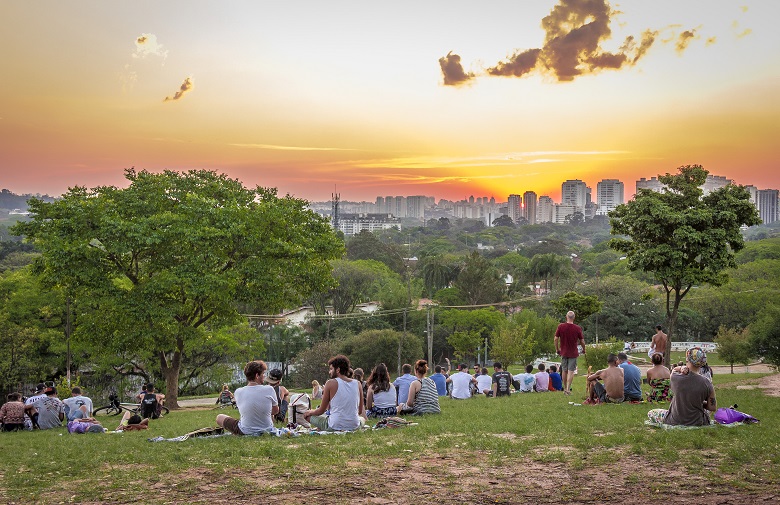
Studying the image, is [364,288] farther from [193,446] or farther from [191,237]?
[193,446]

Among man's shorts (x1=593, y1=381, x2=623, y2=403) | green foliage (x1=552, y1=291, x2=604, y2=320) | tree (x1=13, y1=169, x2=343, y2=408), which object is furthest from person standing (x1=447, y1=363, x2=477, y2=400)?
green foliage (x1=552, y1=291, x2=604, y2=320)

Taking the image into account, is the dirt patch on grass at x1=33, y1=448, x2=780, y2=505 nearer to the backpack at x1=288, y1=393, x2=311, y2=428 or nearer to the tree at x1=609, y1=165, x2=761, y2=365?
the backpack at x1=288, y1=393, x2=311, y2=428

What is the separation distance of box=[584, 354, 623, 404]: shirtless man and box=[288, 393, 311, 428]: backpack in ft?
21.4

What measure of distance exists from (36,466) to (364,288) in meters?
69.1

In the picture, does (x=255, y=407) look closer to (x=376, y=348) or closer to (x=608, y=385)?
(x=608, y=385)

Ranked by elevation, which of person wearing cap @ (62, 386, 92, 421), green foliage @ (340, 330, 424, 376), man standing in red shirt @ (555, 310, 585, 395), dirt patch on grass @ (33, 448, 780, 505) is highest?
man standing in red shirt @ (555, 310, 585, 395)

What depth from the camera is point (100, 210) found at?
2647 centimetres

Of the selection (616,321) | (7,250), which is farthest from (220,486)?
(7,250)

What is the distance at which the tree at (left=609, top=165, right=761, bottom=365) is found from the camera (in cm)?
2291

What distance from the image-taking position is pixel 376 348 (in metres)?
57.5

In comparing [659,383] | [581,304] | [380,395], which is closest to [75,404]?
[380,395]

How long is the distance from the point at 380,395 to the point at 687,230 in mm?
13054

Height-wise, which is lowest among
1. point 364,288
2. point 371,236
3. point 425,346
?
point 425,346

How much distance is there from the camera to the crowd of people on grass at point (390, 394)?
1138cm
